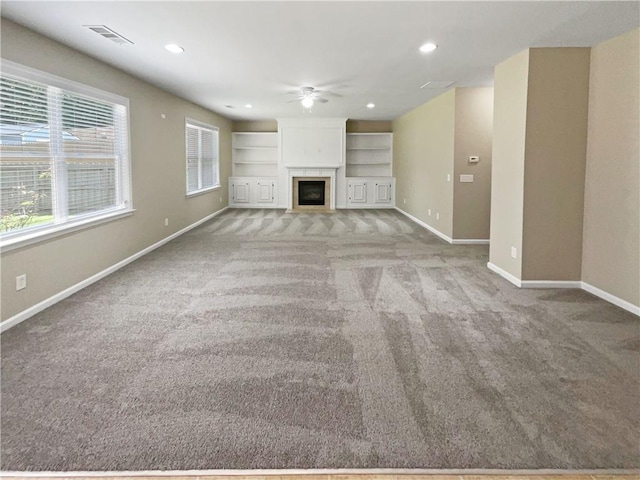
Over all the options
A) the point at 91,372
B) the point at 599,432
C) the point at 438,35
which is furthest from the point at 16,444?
the point at 438,35

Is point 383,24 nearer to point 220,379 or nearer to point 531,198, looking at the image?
point 531,198

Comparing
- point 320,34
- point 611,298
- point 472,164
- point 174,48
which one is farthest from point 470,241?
point 174,48

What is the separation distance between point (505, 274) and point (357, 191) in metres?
7.92

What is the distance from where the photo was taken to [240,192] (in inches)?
517

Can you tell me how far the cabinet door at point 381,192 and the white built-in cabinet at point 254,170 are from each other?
2718 millimetres

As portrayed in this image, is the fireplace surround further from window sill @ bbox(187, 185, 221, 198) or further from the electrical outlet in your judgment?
the electrical outlet

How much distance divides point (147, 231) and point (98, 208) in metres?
1.34

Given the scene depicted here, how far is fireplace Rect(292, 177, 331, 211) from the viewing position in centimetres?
1272

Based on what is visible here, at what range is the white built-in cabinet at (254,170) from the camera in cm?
1312

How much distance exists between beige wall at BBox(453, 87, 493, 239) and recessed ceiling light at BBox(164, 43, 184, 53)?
4.30m

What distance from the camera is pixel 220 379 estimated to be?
285cm

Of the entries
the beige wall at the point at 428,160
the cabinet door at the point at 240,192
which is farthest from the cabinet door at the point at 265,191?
the beige wall at the point at 428,160

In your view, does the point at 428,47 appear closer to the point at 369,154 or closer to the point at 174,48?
the point at 174,48

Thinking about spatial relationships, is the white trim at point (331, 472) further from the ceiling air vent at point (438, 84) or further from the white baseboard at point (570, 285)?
the ceiling air vent at point (438, 84)
